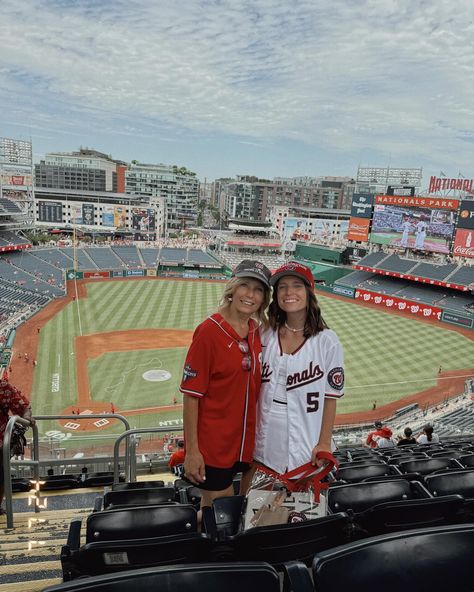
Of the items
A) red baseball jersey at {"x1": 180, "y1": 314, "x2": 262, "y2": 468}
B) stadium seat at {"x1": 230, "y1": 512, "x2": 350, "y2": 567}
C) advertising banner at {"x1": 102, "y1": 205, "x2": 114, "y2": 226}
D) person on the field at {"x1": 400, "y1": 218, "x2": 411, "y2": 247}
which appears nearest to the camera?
stadium seat at {"x1": 230, "y1": 512, "x2": 350, "y2": 567}

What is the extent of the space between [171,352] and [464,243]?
101ft

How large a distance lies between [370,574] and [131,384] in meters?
22.2

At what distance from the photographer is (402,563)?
6.32 ft

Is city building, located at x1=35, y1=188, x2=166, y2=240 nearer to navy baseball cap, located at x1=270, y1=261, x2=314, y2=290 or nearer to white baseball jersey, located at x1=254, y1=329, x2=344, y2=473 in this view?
navy baseball cap, located at x1=270, y1=261, x2=314, y2=290

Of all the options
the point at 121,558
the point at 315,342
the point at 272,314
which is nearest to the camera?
the point at 121,558

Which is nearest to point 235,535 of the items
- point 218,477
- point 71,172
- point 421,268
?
point 218,477

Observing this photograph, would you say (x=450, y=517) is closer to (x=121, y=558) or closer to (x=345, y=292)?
(x=121, y=558)

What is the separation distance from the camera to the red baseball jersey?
3.24 meters

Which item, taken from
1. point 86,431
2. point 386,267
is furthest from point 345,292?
point 86,431

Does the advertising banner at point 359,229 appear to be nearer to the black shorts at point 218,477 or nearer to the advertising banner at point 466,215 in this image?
the advertising banner at point 466,215

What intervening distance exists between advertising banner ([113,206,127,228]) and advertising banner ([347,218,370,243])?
38.5 m

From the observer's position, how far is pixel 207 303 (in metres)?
40.7

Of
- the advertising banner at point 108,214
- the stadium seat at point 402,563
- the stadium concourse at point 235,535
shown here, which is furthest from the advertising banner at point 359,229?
the stadium seat at point 402,563

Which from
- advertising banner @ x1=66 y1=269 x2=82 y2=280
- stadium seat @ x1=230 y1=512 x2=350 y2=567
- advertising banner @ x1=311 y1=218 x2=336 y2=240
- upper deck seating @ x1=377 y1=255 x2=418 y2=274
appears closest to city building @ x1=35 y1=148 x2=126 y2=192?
advertising banner @ x1=311 y1=218 x2=336 y2=240
